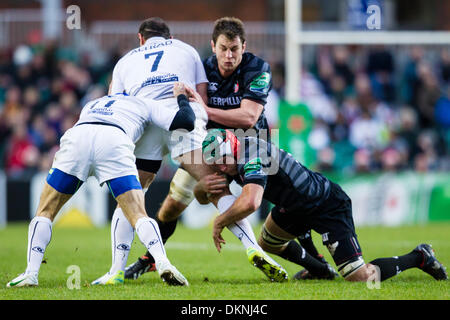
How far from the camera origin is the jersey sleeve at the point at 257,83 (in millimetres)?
6762

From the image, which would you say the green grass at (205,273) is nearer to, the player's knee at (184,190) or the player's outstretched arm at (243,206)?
the player's outstretched arm at (243,206)

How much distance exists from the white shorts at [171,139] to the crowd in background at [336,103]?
26.2ft

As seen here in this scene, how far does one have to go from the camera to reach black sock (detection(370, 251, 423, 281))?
6.12 meters

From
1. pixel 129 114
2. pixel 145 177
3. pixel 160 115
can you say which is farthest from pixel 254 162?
pixel 145 177

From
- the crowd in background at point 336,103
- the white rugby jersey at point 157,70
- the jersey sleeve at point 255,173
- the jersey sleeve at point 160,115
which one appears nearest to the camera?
the jersey sleeve at point 255,173

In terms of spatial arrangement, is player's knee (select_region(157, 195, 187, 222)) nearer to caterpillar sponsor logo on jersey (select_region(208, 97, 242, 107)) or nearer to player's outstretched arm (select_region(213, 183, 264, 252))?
caterpillar sponsor logo on jersey (select_region(208, 97, 242, 107))

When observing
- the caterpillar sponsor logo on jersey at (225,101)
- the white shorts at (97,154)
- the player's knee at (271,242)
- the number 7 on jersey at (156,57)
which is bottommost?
the player's knee at (271,242)

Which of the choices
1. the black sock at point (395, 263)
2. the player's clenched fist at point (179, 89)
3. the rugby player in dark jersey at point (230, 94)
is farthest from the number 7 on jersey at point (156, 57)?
the black sock at point (395, 263)

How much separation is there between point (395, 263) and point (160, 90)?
8.11ft

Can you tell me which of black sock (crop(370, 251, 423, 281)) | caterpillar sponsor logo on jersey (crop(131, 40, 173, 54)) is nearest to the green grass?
black sock (crop(370, 251, 423, 281))

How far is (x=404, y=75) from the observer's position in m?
16.5

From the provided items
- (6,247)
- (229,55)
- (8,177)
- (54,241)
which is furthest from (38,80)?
(229,55)

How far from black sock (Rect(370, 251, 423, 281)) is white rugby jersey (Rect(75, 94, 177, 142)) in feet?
6.67

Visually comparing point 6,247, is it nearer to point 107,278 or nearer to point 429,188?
point 107,278
